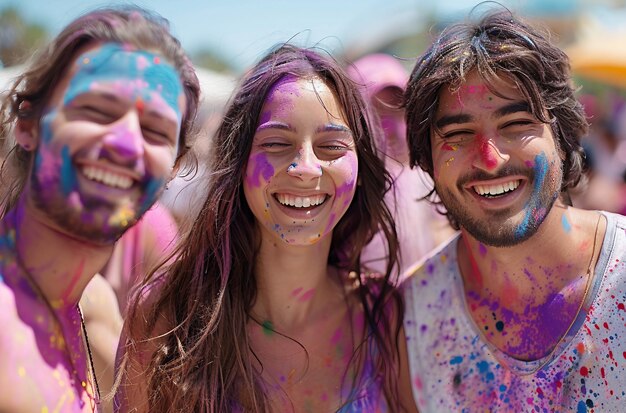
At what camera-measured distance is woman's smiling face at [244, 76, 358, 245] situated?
83.6 inches

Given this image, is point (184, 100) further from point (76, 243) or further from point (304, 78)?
point (304, 78)

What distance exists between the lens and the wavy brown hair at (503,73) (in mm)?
2133

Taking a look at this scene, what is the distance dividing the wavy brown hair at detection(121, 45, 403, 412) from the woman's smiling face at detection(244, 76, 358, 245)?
6 cm

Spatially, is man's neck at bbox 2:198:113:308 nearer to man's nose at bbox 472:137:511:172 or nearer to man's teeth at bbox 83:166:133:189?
man's teeth at bbox 83:166:133:189

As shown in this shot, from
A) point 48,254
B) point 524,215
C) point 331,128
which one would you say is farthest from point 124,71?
point 524,215

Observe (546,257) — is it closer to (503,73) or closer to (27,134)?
(503,73)

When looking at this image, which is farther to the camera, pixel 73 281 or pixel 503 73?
pixel 503 73

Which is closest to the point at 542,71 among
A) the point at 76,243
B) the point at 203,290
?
the point at 203,290

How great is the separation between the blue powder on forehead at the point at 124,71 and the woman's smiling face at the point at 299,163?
0.58m

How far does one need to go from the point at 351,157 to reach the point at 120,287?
1446 millimetres

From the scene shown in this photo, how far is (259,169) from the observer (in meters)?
2.15

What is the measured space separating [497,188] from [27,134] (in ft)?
4.66

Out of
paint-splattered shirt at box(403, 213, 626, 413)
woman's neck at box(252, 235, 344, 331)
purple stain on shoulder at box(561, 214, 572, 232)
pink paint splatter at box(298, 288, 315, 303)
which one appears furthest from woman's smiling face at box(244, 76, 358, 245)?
purple stain on shoulder at box(561, 214, 572, 232)

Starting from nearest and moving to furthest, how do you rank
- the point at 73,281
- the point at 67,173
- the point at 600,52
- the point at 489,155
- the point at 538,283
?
the point at 67,173 → the point at 73,281 → the point at 489,155 → the point at 538,283 → the point at 600,52
